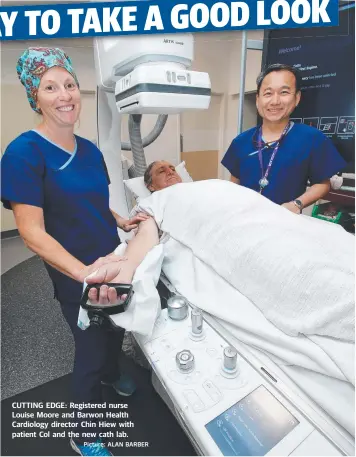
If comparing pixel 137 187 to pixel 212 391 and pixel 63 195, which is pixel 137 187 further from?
pixel 212 391

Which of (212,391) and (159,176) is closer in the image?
(212,391)

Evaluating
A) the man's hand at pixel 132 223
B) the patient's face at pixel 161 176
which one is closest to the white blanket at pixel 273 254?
the man's hand at pixel 132 223

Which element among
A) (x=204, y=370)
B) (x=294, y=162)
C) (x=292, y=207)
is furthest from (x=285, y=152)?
(x=204, y=370)

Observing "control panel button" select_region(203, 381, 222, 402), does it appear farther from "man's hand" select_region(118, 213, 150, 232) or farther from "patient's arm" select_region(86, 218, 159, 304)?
"man's hand" select_region(118, 213, 150, 232)

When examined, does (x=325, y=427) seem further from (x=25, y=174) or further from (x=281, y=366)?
(x=25, y=174)

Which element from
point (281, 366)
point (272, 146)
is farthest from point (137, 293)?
point (272, 146)

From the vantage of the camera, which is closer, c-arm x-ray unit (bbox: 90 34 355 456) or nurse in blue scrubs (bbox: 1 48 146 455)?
c-arm x-ray unit (bbox: 90 34 355 456)

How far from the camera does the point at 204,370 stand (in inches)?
24.2

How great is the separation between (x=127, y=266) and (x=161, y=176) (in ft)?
2.48

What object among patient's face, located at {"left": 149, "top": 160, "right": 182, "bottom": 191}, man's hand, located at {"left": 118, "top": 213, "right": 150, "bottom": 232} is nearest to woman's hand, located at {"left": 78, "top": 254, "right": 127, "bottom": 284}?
man's hand, located at {"left": 118, "top": 213, "right": 150, "bottom": 232}

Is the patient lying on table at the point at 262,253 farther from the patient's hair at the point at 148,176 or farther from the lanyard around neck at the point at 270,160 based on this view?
the patient's hair at the point at 148,176

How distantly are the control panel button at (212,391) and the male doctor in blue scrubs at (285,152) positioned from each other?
2.64ft

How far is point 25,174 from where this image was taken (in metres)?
0.77

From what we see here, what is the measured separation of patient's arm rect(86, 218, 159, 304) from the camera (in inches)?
26.7
